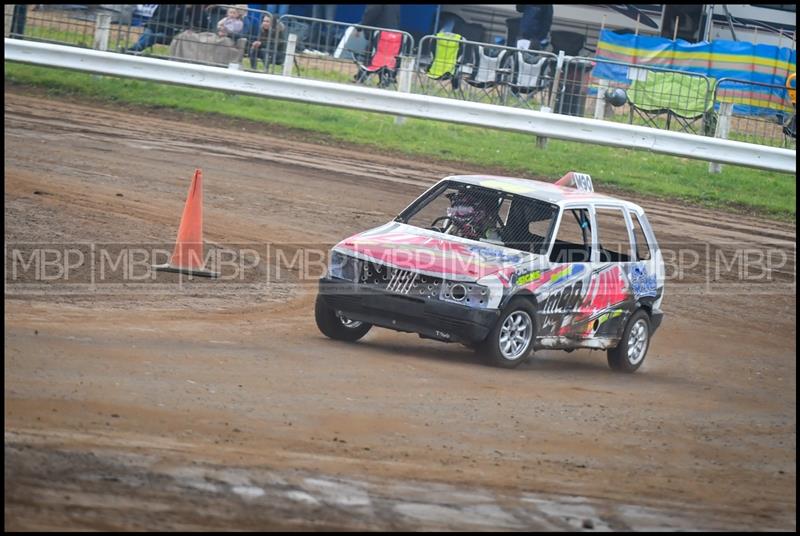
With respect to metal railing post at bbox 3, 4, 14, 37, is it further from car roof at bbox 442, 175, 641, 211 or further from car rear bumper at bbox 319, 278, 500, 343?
car rear bumper at bbox 319, 278, 500, 343

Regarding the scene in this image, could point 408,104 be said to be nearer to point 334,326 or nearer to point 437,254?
point 334,326

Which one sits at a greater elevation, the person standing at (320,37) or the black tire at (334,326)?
the person standing at (320,37)

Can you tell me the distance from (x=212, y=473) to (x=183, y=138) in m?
13.5

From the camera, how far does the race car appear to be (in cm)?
1002

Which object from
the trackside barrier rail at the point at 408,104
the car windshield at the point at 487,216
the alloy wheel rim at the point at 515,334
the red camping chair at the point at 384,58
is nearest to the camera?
the alloy wheel rim at the point at 515,334

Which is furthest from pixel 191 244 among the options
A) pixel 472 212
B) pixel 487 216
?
pixel 487 216

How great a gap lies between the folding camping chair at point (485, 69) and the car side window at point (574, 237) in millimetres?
9822

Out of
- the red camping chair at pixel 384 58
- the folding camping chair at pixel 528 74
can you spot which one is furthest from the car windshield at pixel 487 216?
the red camping chair at pixel 384 58

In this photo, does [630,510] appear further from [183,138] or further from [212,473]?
[183,138]

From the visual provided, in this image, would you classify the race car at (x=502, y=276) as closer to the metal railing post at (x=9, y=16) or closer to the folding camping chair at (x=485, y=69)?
the folding camping chair at (x=485, y=69)

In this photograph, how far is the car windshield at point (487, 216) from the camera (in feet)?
35.4

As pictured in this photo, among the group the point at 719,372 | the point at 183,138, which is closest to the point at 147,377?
the point at 719,372

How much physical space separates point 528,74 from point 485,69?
0.71 metres

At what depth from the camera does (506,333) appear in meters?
10.2
